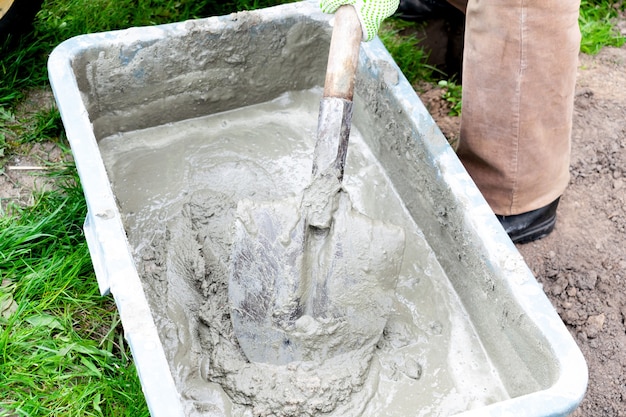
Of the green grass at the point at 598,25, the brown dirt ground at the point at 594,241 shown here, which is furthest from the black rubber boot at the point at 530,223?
the green grass at the point at 598,25

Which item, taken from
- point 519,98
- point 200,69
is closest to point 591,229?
point 519,98

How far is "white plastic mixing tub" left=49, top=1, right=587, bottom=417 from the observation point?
133cm

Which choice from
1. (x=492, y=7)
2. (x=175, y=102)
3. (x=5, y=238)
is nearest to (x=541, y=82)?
(x=492, y=7)

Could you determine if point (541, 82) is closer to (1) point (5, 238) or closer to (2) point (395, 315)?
(2) point (395, 315)

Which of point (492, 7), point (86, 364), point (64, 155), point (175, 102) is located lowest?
point (86, 364)

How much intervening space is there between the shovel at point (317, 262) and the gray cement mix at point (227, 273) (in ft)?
0.22

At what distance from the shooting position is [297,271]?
1.55 m

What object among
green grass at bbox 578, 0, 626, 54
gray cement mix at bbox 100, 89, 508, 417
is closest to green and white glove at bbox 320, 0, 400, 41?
gray cement mix at bbox 100, 89, 508, 417

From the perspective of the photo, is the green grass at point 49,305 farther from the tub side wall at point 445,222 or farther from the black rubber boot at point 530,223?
the black rubber boot at point 530,223

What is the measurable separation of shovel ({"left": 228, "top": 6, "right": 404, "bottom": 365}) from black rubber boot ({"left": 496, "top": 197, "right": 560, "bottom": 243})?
21.7 inches

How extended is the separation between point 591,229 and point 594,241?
5cm

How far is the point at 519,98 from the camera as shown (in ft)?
5.86

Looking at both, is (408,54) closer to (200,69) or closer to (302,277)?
(200,69)

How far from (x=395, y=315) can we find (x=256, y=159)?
646mm
